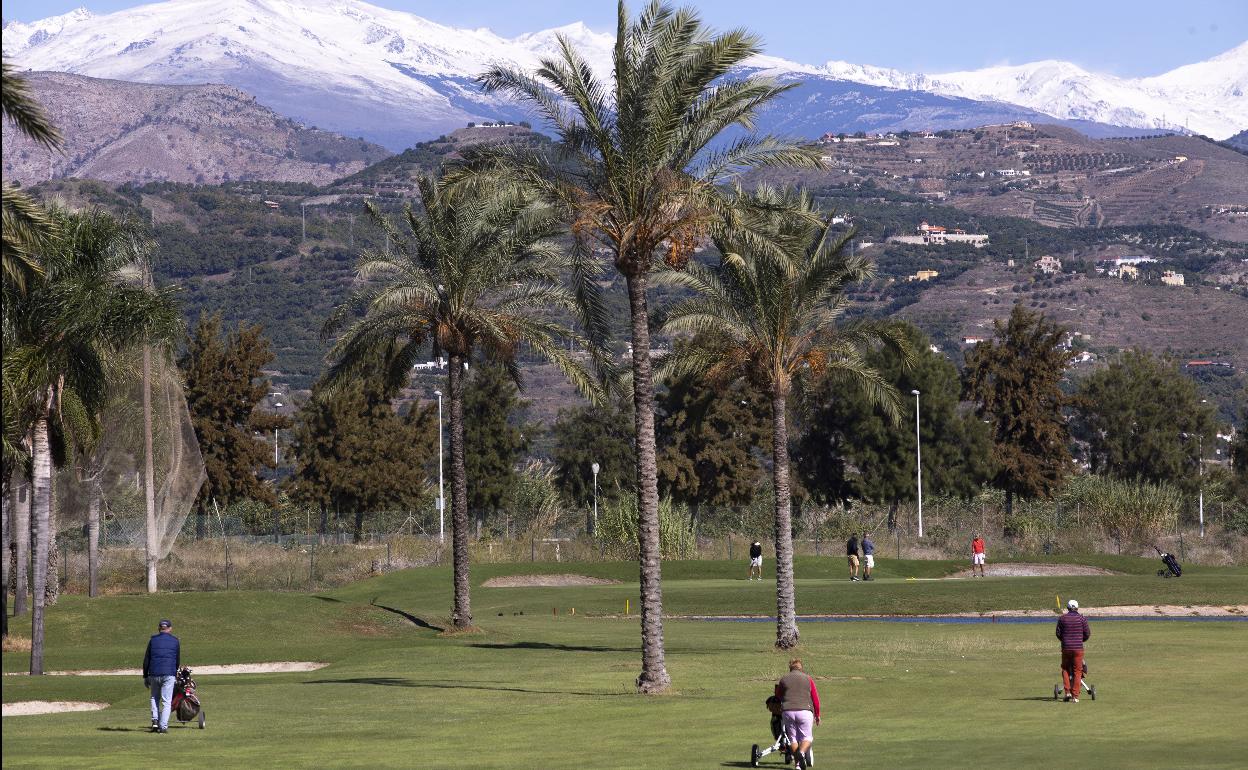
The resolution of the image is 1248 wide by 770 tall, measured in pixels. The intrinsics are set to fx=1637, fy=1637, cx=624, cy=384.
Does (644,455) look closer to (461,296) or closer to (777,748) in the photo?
(777,748)

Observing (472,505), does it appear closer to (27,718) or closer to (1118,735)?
(27,718)

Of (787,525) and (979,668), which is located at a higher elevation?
(787,525)

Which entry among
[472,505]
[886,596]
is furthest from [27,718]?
[472,505]

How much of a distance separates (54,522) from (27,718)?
18922 mm

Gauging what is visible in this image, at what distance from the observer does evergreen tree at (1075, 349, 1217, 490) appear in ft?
365

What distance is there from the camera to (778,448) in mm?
39844

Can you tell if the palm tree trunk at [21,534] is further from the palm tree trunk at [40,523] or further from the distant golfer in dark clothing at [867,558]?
the distant golfer in dark clothing at [867,558]

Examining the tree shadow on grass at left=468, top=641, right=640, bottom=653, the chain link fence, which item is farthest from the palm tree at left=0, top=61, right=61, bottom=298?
the chain link fence

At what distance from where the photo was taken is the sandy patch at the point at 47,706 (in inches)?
1200

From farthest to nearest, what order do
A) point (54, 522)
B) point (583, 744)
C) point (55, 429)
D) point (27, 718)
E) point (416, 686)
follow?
point (54, 522) < point (55, 429) < point (416, 686) < point (27, 718) < point (583, 744)

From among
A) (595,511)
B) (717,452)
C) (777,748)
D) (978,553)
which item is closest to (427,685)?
(777,748)

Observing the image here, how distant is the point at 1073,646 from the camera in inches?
1089

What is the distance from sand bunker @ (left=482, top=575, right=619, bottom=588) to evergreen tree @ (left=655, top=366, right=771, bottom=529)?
2289 cm

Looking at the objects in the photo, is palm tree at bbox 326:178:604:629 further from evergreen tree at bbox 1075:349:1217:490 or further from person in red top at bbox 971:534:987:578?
evergreen tree at bbox 1075:349:1217:490
